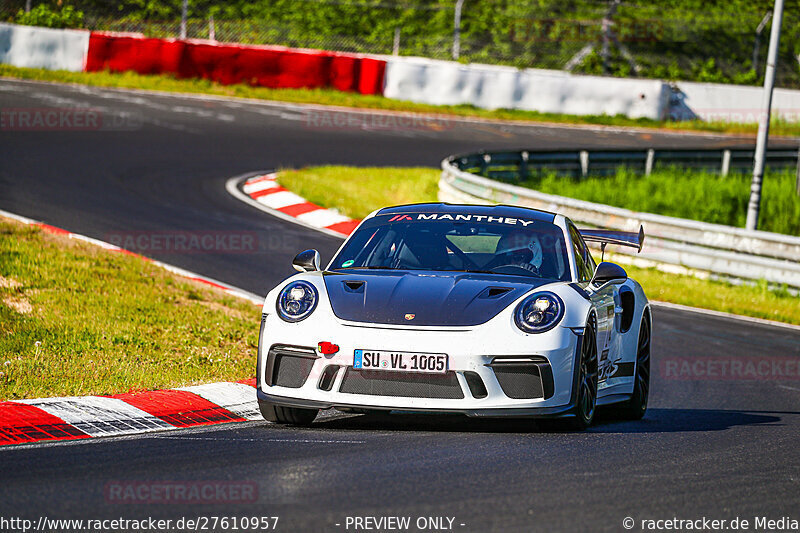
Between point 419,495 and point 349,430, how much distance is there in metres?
1.83

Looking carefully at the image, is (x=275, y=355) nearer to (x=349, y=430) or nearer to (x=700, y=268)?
(x=349, y=430)

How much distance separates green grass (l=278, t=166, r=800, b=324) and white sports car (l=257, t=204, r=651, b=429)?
8.16 metres

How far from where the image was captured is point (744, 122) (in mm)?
40219

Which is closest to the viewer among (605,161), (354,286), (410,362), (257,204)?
(410,362)

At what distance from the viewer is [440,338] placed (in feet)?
20.9

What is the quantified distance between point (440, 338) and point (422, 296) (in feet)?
1.29

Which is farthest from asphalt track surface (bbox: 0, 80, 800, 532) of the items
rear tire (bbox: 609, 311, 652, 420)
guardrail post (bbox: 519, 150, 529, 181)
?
guardrail post (bbox: 519, 150, 529, 181)

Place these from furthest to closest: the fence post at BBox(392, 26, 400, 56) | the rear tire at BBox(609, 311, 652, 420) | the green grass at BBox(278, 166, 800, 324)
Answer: the fence post at BBox(392, 26, 400, 56)
the green grass at BBox(278, 166, 800, 324)
the rear tire at BBox(609, 311, 652, 420)

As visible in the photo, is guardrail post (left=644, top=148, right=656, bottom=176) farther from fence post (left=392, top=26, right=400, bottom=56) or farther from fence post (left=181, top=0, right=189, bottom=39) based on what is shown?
fence post (left=181, top=0, right=189, bottom=39)

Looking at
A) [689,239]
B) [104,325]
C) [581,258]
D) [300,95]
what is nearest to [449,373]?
[581,258]

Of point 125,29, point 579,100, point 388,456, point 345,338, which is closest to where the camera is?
point 388,456

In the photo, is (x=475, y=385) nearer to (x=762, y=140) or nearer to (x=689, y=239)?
(x=689, y=239)

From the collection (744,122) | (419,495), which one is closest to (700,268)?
(419,495)

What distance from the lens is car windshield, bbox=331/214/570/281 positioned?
7512 millimetres
